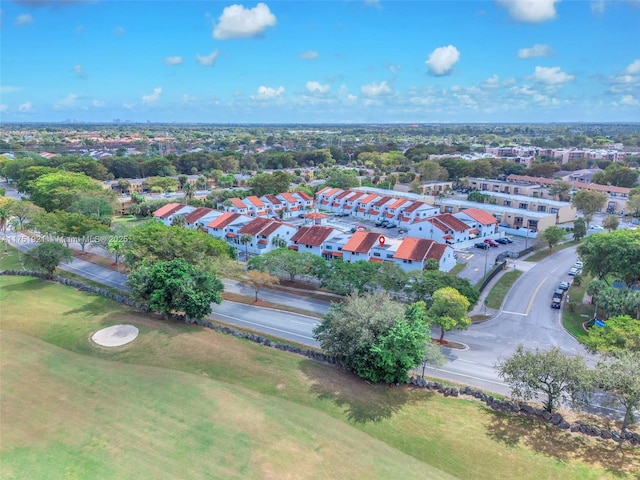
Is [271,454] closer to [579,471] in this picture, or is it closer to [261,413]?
[261,413]

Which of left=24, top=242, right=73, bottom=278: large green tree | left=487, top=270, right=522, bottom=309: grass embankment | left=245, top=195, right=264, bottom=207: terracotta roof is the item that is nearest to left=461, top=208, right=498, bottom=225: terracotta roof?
left=487, top=270, right=522, bottom=309: grass embankment

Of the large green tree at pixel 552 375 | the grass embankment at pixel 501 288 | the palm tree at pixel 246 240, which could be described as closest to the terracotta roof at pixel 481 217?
the grass embankment at pixel 501 288

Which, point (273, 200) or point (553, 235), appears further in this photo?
point (273, 200)

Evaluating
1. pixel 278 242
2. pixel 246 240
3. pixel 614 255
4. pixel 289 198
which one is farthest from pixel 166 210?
pixel 614 255

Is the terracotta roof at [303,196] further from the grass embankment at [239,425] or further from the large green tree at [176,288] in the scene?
the grass embankment at [239,425]

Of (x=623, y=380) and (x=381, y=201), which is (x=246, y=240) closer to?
(x=381, y=201)

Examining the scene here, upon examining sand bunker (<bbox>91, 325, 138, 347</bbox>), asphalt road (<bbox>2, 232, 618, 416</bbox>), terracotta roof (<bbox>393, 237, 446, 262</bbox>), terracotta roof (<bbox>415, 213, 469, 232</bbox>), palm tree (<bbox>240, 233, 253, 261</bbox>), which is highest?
terracotta roof (<bbox>415, 213, 469, 232</bbox>)

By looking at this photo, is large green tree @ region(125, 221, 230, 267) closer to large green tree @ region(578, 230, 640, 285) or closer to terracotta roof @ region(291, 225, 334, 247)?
terracotta roof @ region(291, 225, 334, 247)
